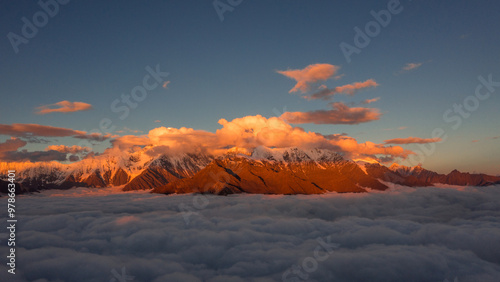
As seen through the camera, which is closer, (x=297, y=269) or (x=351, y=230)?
(x=297, y=269)

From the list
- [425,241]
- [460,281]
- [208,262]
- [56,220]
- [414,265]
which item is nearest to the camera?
[460,281]

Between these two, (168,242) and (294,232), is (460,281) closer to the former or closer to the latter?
(294,232)

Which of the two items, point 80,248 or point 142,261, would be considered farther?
point 80,248

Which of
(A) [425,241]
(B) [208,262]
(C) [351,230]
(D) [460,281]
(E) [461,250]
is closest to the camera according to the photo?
(D) [460,281]

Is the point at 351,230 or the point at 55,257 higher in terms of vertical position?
the point at 55,257

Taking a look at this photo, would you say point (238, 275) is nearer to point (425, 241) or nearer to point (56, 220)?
point (425, 241)

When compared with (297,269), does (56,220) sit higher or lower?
higher

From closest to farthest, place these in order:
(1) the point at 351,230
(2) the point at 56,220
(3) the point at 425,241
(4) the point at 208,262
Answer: (4) the point at 208,262 < (3) the point at 425,241 < (2) the point at 56,220 < (1) the point at 351,230

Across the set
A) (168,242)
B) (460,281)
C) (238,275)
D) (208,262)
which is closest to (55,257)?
(168,242)

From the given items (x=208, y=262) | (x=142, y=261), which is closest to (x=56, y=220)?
(x=142, y=261)
